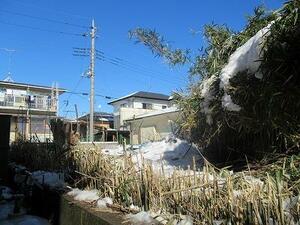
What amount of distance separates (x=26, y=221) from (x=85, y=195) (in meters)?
1.50

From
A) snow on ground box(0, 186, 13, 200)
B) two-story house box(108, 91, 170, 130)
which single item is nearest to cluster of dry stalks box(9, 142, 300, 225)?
snow on ground box(0, 186, 13, 200)

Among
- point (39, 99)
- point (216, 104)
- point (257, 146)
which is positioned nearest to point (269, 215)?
point (257, 146)

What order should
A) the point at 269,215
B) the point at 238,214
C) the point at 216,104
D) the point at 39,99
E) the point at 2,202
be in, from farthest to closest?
the point at 39,99 < the point at 2,202 < the point at 216,104 < the point at 238,214 < the point at 269,215

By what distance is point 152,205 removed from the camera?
415 cm

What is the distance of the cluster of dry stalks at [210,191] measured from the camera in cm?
292

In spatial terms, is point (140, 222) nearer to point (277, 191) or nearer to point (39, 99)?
point (277, 191)

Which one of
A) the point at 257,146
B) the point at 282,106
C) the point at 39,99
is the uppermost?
the point at 39,99

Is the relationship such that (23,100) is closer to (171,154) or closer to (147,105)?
(147,105)

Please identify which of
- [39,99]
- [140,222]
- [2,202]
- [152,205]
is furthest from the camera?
[39,99]

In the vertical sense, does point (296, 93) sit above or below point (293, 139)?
above

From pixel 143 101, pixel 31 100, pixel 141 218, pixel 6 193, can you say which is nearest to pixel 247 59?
pixel 141 218

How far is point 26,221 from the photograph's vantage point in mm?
6293

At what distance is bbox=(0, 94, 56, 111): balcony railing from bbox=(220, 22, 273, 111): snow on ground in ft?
118

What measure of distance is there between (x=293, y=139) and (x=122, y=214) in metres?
2.00
